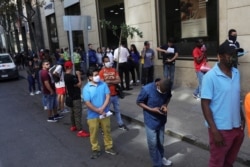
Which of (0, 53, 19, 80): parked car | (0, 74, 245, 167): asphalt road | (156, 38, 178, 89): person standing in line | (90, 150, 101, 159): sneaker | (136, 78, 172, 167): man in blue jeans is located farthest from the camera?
(0, 53, 19, 80): parked car

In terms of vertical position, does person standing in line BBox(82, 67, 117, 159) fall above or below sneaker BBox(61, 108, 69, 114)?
above

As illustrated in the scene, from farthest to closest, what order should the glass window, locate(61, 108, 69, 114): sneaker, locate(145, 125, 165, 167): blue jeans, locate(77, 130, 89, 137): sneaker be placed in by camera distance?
the glass window < locate(61, 108, 69, 114): sneaker < locate(77, 130, 89, 137): sneaker < locate(145, 125, 165, 167): blue jeans

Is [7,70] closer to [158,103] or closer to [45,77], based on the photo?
[45,77]

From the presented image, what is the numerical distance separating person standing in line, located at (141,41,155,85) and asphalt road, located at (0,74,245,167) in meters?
3.45

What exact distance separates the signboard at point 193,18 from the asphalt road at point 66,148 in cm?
421

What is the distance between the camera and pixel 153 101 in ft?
13.7

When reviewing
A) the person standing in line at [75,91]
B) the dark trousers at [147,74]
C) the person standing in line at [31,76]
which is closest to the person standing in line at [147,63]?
the dark trousers at [147,74]

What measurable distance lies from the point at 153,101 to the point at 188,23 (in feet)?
22.1

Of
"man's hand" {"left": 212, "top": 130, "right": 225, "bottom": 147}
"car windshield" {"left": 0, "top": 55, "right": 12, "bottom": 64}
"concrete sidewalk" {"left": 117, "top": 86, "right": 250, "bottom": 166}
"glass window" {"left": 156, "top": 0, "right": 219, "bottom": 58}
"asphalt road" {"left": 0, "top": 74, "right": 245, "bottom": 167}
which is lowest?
"asphalt road" {"left": 0, "top": 74, "right": 245, "bottom": 167}

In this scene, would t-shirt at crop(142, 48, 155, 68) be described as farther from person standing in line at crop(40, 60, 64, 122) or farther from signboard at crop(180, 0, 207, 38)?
person standing in line at crop(40, 60, 64, 122)

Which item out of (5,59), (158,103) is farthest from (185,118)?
(5,59)

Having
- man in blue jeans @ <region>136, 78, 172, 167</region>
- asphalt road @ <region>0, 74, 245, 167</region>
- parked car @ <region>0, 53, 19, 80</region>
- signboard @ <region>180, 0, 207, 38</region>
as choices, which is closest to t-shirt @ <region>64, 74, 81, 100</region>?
asphalt road @ <region>0, 74, 245, 167</region>

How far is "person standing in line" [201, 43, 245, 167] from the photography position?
3082 millimetres

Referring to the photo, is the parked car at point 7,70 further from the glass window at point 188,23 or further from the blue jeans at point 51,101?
the blue jeans at point 51,101
